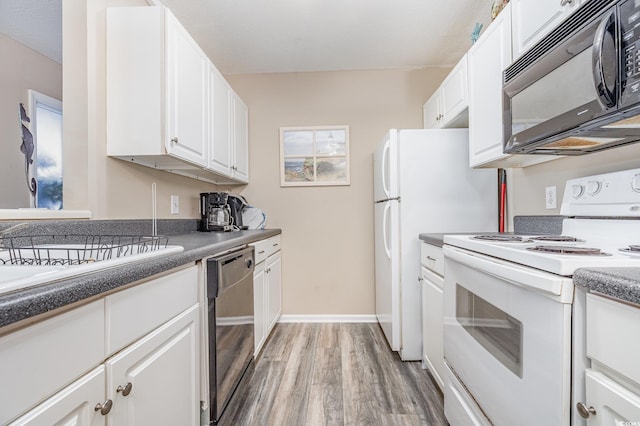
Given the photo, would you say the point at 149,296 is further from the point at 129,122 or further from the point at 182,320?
the point at 129,122

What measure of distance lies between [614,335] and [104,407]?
44.9 inches

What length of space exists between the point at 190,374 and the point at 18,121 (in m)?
1.32

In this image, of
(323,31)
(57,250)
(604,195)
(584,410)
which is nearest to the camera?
(584,410)

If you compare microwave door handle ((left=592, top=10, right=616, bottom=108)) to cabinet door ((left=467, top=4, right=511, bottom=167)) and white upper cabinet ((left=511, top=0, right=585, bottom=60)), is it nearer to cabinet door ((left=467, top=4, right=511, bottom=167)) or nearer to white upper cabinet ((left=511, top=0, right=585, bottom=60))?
white upper cabinet ((left=511, top=0, right=585, bottom=60))

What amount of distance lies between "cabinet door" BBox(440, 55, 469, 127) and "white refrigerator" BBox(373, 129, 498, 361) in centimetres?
16

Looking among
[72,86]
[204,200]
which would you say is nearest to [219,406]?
[204,200]

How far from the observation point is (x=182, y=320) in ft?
3.75

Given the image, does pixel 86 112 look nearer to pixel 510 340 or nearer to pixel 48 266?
pixel 48 266

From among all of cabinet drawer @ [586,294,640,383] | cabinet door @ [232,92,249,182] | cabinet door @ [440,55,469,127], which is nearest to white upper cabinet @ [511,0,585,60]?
cabinet door @ [440,55,469,127]

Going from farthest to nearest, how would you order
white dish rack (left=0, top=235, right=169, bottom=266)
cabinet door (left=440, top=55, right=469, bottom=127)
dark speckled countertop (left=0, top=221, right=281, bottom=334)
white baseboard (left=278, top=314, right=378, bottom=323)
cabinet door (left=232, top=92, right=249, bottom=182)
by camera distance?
white baseboard (left=278, top=314, right=378, bottom=323), cabinet door (left=232, top=92, right=249, bottom=182), cabinet door (left=440, top=55, right=469, bottom=127), white dish rack (left=0, top=235, right=169, bottom=266), dark speckled countertop (left=0, top=221, right=281, bottom=334)

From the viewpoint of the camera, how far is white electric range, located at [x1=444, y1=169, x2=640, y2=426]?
748mm

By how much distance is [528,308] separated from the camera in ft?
2.83

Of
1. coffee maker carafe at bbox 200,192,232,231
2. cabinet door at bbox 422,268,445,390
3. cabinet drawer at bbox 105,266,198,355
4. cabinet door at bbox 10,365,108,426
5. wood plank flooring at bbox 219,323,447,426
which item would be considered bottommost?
wood plank flooring at bbox 219,323,447,426

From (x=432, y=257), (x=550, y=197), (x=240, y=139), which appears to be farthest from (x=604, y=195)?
(x=240, y=139)
